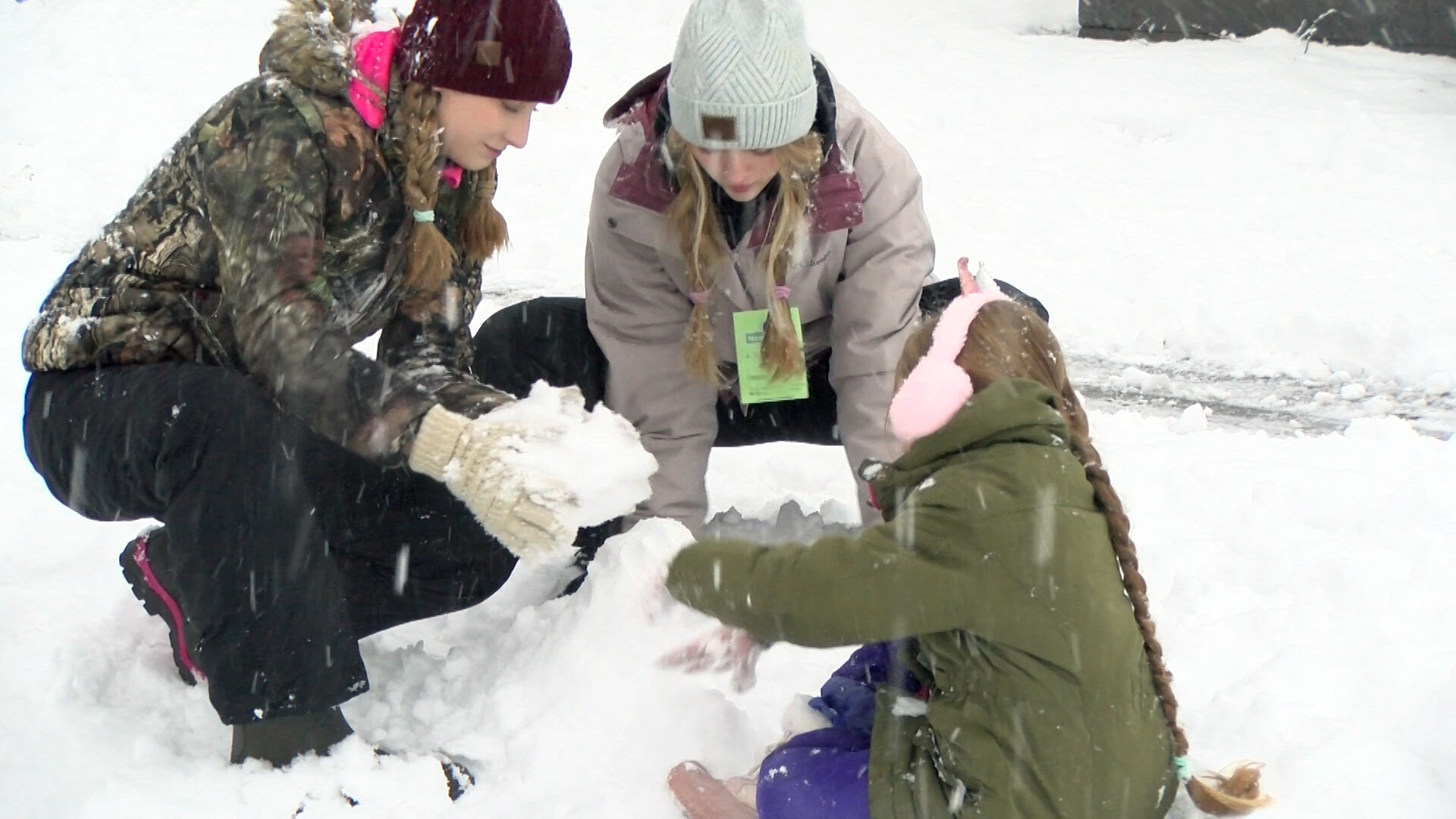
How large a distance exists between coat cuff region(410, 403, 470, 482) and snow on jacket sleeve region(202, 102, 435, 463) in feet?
0.08

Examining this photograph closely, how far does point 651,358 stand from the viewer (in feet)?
9.61

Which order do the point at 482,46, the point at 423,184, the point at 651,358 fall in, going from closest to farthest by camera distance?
the point at 482,46, the point at 423,184, the point at 651,358

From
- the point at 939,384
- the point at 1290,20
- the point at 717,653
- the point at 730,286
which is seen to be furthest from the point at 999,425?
the point at 1290,20

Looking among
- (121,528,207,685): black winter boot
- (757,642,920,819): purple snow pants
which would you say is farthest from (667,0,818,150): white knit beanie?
(121,528,207,685): black winter boot

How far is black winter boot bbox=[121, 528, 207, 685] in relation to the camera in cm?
230

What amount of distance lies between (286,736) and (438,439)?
0.55 m

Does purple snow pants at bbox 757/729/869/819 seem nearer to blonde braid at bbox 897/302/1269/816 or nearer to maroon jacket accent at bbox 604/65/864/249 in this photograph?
blonde braid at bbox 897/302/1269/816

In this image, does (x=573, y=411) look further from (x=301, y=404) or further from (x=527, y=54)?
(x=527, y=54)

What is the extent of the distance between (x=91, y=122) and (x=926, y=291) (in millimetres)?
7003

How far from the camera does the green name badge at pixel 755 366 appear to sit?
9.40 ft

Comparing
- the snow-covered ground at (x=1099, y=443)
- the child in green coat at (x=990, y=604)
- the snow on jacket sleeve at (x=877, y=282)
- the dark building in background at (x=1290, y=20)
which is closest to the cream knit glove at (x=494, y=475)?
the child in green coat at (x=990, y=604)

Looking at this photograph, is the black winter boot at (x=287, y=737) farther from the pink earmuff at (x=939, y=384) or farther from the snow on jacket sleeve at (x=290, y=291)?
the pink earmuff at (x=939, y=384)

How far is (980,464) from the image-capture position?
5.52 feet

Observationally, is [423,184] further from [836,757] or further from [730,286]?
[836,757]
